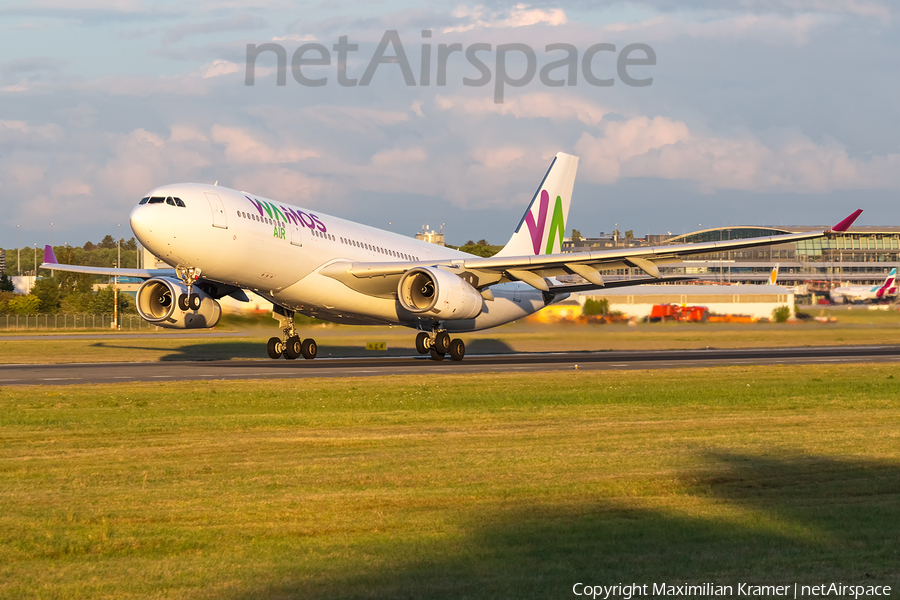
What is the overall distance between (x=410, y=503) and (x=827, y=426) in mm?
9133

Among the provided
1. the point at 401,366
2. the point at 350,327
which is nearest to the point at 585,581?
the point at 401,366

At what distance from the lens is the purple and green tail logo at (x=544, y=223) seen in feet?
146

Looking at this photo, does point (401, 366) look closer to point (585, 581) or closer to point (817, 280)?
point (585, 581)

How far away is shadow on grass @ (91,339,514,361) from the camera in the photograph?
4047 cm

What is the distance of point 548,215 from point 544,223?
60 cm

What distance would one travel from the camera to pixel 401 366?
105 ft

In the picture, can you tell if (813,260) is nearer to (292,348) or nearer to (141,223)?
(292,348)

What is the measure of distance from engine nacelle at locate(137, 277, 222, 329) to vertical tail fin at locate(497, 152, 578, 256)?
15.6 meters

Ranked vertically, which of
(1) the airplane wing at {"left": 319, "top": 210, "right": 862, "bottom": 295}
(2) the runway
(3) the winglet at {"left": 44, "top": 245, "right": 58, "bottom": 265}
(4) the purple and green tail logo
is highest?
(4) the purple and green tail logo

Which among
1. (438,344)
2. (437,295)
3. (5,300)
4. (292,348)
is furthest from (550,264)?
(5,300)

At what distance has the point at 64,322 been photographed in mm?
74750

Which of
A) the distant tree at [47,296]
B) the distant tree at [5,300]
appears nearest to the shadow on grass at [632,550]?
the distant tree at [5,300]

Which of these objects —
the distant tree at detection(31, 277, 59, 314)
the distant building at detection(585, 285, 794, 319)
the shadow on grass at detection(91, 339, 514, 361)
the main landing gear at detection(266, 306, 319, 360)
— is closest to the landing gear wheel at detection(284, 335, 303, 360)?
the main landing gear at detection(266, 306, 319, 360)

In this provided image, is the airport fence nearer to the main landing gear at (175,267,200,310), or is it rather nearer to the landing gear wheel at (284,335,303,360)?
the landing gear wheel at (284,335,303,360)
